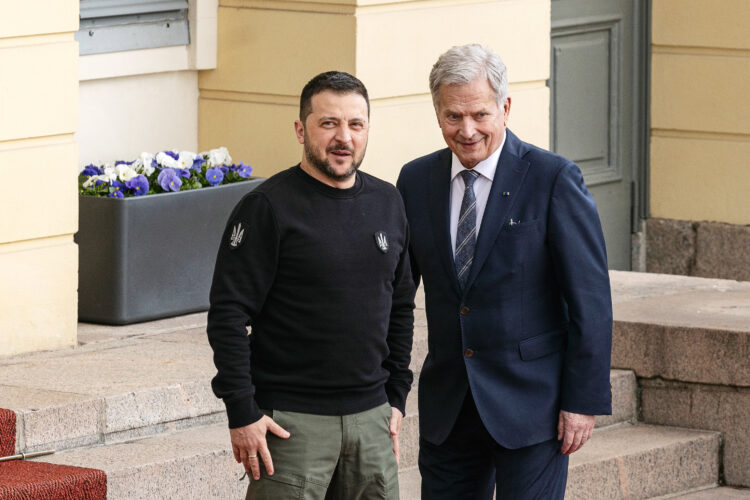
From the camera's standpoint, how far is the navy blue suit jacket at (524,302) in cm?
390

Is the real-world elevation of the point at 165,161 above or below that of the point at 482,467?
above

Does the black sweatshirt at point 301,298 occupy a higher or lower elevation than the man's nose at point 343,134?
lower

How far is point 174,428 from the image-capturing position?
5234mm

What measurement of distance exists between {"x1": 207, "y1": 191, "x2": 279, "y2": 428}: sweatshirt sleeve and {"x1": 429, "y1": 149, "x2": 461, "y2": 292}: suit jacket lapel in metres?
0.61

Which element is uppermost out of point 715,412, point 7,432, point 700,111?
point 700,111

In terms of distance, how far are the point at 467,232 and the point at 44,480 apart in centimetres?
148

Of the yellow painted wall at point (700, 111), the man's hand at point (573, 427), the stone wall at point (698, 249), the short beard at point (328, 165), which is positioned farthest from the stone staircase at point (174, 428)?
the yellow painted wall at point (700, 111)

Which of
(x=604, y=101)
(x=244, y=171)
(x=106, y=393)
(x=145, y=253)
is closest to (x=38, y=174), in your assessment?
(x=145, y=253)

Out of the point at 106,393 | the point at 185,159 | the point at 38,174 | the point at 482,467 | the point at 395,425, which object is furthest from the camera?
the point at 185,159

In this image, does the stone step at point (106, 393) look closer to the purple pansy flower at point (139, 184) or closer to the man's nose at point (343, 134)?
the purple pansy flower at point (139, 184)

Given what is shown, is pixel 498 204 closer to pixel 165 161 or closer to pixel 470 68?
pixel 470 68

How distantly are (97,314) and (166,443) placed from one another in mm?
1385

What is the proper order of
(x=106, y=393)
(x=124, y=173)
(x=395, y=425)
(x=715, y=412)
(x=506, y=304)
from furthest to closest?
(x=124, y=173)
(x=715, y=412)
(x=106, y=393)
(x=506, y=304)
(x=395, y=425)

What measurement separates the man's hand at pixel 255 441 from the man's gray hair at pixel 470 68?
0.94 m
